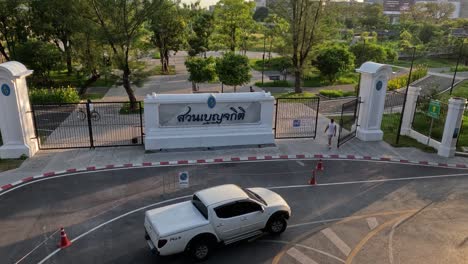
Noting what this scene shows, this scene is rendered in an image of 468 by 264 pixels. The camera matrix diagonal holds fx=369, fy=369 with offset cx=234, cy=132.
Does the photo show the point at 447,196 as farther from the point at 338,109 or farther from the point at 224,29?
the point at 224,29

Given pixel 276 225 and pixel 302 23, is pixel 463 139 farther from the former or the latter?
pixel 302 23

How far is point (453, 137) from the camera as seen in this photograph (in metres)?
18.5

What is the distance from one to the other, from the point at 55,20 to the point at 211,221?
30075mm

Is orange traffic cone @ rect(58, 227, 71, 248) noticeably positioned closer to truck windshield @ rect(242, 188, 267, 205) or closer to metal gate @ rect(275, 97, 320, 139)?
truck windshield @ rect(242, 188, 267, 205)

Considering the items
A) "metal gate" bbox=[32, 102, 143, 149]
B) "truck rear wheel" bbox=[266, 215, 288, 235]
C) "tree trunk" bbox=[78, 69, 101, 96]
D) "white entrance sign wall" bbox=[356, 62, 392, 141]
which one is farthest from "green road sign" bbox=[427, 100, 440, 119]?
"tree trunk" bbox=[78, 69, 101, 96]

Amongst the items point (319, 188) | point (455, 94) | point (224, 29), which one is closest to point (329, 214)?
point (319, 188)

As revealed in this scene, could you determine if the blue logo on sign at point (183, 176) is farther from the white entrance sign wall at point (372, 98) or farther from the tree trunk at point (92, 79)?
the tree trunk at point (92, 79)

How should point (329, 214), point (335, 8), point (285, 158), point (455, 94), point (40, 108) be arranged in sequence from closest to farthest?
point (329, 214)
point (285, 158)
point (40, 108)
point (335, 8)
point (455, 94)

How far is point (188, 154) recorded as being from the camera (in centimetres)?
1819

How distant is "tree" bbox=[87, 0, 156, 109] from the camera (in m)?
23.4

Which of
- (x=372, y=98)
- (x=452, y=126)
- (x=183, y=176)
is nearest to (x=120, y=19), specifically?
(x=183, y=176)

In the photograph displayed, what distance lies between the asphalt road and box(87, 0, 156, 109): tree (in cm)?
987

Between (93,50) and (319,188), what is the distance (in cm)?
2285

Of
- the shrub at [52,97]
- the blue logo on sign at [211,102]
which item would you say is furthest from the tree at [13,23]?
the blue logo on sign at [211,102]
